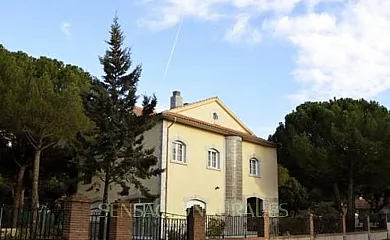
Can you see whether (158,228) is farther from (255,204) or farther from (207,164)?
(255,204)

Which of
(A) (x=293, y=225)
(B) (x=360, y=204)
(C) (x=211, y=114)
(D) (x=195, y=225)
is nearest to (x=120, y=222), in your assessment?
(D) (x=195, y=225)

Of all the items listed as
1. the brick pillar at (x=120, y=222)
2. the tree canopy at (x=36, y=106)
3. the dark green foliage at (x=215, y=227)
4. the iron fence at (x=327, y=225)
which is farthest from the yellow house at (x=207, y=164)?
the brick pillar at (x=120, y=222)

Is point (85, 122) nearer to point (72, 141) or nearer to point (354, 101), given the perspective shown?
point (72, 141)

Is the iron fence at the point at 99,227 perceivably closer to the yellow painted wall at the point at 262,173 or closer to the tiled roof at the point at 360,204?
the yellow painted wall at the point at 262,173

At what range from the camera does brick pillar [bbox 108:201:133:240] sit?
1323 centimetres

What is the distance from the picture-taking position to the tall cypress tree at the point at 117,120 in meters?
17.7

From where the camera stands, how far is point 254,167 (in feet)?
96.3

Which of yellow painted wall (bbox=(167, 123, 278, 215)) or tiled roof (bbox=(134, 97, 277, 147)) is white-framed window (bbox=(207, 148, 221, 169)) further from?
tiled roof (bbox=(134, 97, 277, 147))

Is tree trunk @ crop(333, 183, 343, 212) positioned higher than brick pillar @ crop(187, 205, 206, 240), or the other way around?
tree trunk @ crop(333, 183, 343, 212)

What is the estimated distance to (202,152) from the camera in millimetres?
26062

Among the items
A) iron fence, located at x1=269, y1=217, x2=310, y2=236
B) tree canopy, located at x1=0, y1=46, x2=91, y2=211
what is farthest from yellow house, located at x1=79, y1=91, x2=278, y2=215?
iron fence, located at x1=269, y1=217, x2=310, y2=236

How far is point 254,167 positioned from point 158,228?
48.0 feet

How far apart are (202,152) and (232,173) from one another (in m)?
2.38

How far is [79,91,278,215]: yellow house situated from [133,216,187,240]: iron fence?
6477mm
